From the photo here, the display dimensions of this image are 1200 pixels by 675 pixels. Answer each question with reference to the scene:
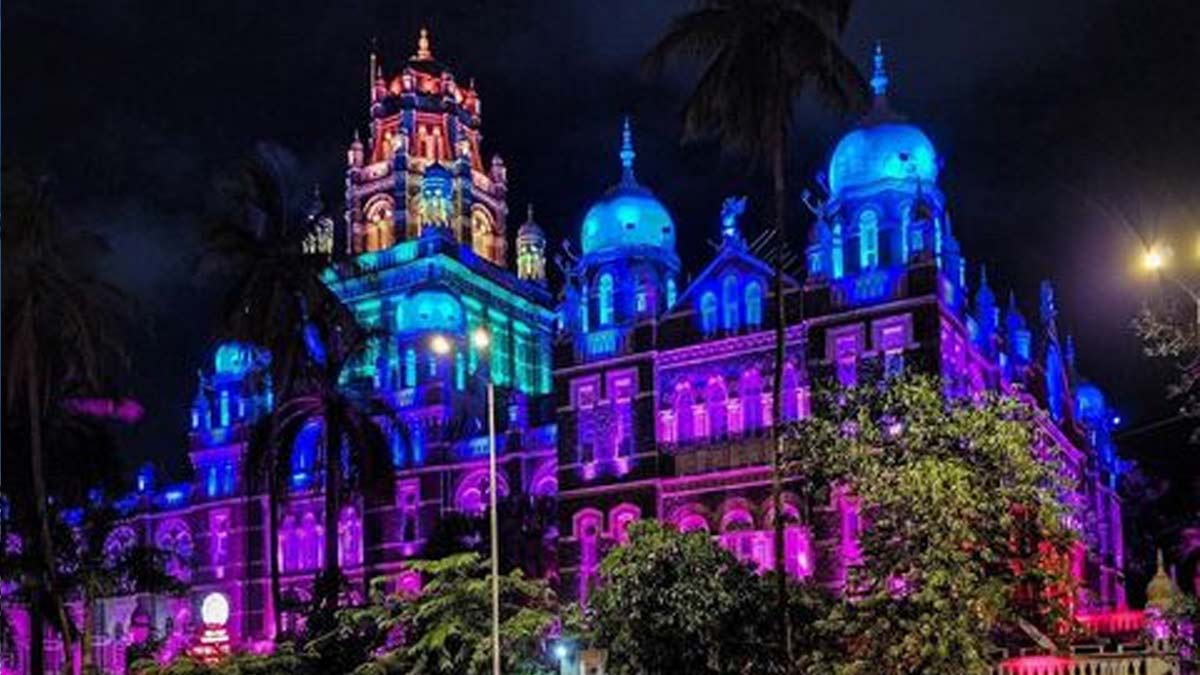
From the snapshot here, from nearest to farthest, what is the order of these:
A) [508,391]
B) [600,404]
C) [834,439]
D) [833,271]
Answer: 1. [834,439]
2. [833,271]
3. [600,404]
4. [508,391]

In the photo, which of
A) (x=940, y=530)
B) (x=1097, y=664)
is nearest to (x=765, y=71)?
(x=940, y=530)

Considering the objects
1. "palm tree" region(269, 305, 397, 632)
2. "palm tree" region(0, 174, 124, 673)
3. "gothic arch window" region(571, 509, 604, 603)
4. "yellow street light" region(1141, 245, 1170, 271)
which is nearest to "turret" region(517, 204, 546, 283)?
"gothic arch window" region(571, 509, 604, 603)

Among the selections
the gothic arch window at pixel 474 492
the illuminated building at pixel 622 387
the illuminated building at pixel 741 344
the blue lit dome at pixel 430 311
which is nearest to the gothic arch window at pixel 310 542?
the illuminated building at pixel 622 387

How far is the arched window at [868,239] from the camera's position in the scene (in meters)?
55.6

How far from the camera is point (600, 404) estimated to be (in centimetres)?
6003

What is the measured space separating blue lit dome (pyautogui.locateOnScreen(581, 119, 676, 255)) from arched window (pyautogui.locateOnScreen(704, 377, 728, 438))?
7.02m

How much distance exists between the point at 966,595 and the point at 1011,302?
36.9m

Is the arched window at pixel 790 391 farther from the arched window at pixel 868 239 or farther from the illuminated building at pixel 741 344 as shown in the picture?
the arched window at pixel 868 239

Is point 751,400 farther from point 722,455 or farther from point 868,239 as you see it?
point 868,239

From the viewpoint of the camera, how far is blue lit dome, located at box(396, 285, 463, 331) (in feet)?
252

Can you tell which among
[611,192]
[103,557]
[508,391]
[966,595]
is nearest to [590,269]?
[611,192]

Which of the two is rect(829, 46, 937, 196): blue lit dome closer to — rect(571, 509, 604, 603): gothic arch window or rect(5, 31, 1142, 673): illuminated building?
rect(5, 31, 1142, 673): illuminated building

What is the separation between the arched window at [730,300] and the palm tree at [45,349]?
82.8 feet

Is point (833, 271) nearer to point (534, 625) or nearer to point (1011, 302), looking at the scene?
point (1011, 302)
